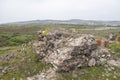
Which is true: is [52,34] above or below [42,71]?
above

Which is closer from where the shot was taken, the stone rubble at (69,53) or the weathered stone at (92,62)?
the stone rubble at (69,53)

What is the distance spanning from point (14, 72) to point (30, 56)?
2.98 m

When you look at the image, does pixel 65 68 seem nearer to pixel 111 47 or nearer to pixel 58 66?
pixel 58 66

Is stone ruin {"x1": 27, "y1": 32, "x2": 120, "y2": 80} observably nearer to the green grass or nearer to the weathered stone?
the weathered stone

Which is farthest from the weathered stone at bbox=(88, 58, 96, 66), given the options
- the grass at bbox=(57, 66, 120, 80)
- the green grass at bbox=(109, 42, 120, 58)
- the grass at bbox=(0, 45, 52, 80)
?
the green grass at bbox=(109, 42, 120, 58)

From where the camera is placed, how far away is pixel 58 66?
24094mm

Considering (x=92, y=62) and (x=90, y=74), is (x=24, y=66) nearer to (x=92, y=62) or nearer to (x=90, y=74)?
(x=90, y=74)

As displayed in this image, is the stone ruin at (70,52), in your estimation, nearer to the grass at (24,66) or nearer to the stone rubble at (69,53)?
the stone rubble at (69,53)

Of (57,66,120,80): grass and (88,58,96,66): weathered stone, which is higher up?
(88,58,96,66): weathered stone

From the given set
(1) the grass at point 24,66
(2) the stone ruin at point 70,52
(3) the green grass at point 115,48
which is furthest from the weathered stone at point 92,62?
(3) the green grass at point 115,48

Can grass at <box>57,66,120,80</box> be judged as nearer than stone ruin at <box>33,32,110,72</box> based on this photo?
Yes

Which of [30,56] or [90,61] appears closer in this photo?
[90,61]

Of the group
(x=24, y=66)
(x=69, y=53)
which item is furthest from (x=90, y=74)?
(x=24, y=66)

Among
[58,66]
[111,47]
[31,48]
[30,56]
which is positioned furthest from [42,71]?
[111,47]
